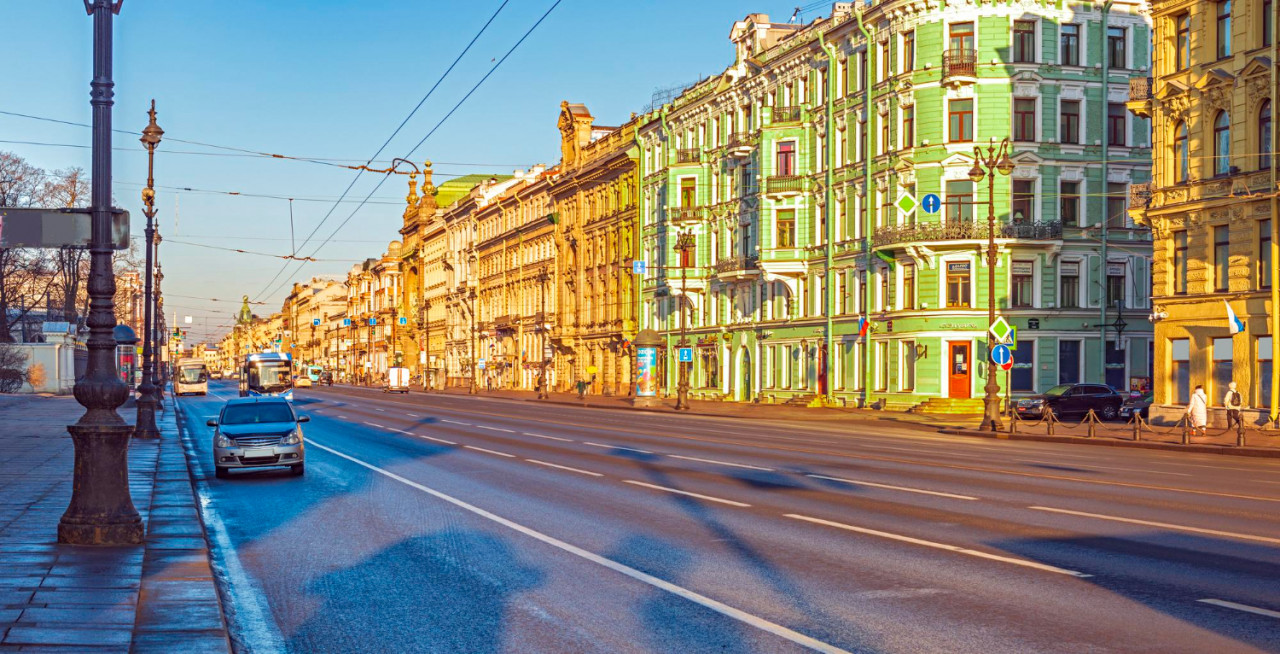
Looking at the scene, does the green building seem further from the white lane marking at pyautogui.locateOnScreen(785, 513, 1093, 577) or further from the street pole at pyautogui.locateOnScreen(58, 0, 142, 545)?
the street pole at pyautogui.locateOnScreen(58, 0, 142, 545)

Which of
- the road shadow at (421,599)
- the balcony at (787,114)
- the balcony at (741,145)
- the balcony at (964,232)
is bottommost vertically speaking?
the road shadow at (421,599)

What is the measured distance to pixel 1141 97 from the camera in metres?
43.0

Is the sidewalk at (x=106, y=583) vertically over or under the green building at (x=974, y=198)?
under

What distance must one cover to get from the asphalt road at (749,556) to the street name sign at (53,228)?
130 inches

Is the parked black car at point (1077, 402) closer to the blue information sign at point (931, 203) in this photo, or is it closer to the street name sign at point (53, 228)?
the blue information sign at point (931, 203)

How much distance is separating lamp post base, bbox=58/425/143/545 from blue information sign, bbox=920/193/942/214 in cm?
4283

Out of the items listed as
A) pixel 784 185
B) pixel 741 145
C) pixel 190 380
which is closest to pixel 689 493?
pixel 784 185

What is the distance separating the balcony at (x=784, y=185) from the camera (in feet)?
204

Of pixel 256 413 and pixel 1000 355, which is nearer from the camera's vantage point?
pixel 256 413

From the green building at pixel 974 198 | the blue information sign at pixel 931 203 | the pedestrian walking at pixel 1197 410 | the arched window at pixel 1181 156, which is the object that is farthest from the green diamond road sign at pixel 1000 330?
the blue information sign at pixel 931 203

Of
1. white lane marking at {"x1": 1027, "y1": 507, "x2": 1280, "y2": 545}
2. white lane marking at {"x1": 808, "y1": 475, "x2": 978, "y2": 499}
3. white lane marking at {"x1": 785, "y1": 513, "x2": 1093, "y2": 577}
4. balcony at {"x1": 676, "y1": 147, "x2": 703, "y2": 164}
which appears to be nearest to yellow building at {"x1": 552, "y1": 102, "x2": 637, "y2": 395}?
balcony at {"x1": 676, "y1": 147, "x2": 703, "y2": 164}

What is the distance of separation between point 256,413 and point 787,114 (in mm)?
42884

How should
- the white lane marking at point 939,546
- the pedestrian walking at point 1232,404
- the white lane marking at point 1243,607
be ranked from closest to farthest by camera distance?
1. the white lane marking at point 1243,607
2. the white lane marking at point 939,546
3. the pedestrian walking at point 1232,404

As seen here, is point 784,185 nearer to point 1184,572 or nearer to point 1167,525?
point 1167,525
